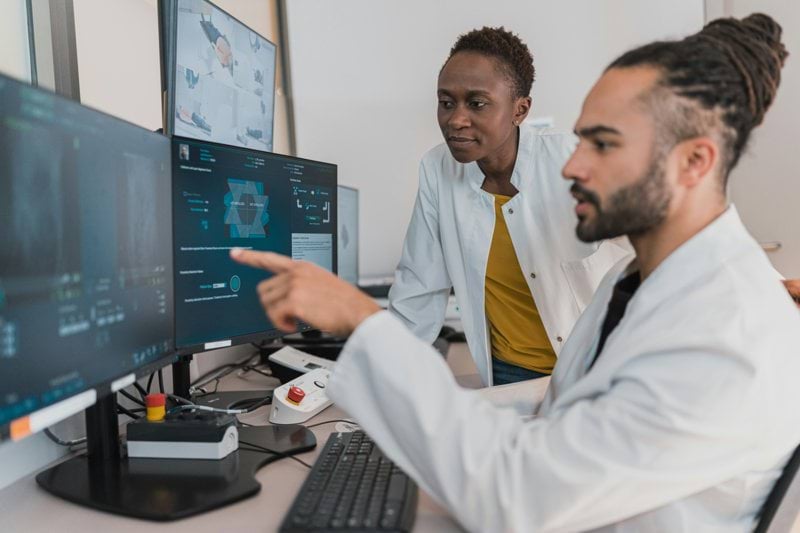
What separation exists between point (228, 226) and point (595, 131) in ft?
2.05

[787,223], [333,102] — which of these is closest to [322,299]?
[333,102]

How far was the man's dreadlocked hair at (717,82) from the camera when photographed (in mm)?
823

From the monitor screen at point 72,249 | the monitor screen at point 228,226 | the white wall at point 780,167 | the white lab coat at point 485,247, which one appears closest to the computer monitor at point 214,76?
the monitor screen at point 228,226

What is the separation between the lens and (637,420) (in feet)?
2.27

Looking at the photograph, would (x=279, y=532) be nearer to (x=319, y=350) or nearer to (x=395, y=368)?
(x=395, y=368)

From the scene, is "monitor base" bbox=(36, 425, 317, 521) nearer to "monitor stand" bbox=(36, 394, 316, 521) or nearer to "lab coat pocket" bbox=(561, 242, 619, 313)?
"monitor stand" bbox=(36, 394, 316, 521)

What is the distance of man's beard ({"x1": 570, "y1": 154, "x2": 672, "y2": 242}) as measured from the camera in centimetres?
83

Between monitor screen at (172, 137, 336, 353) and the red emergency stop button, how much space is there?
0.38ft

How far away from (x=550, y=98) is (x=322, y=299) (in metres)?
2.33

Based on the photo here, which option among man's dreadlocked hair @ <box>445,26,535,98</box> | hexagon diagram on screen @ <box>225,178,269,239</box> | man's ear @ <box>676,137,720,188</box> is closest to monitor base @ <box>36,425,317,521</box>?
hexagon diagram on screen @ <box>225,178,269,239</box>

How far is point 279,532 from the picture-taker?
0.76m

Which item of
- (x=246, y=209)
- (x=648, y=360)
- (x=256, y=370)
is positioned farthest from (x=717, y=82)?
(x=256, y=370)

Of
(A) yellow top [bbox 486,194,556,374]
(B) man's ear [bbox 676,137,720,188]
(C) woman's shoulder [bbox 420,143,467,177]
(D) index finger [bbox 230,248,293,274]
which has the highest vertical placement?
(C) woman's shoulder [bbox 420,143,467,177]

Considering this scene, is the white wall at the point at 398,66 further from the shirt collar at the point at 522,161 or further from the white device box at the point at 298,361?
the white device box at the point at 298,361
